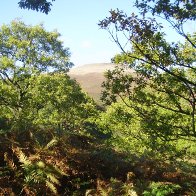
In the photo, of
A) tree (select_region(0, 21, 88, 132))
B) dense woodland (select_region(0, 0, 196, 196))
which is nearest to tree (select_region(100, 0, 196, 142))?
dense woodland (select_region(0, 0, 196, 196))

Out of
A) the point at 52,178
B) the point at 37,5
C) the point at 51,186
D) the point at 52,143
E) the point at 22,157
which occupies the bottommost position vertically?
the point at 51,186

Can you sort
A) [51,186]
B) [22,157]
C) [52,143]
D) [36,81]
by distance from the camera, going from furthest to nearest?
[36,81] < [52,143] < [22,157] < [51,186]

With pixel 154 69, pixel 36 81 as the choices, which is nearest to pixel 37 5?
pixel 154 69

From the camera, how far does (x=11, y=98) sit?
27016 mm

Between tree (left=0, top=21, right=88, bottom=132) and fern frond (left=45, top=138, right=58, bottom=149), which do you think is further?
tree (left=0, top=21, right=88, bottom=132)

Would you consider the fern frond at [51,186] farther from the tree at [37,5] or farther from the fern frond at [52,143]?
the tree at [37,5]

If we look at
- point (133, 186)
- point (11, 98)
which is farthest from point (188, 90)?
point (11, 98)

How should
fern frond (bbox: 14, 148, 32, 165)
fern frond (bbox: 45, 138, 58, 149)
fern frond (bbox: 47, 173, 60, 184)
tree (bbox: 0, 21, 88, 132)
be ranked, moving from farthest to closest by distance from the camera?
tree (bbox: 0, 21, 88, 132), fern frond (bbox: 45, 138, 58, 149), fern frond (bbox: 14, 148, 32, 165), fern frond (bbox: 47, 173, 60, 184)

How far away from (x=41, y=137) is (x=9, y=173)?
183 centimetres

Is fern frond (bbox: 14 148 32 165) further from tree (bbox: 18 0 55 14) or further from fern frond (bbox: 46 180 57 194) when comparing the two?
tree (bbox: 18 0 55 14)

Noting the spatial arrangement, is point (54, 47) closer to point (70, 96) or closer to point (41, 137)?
point (70, 96)

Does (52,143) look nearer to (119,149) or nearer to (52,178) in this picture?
(52,178)

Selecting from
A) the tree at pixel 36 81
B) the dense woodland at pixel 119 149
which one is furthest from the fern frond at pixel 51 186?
Answer: the tree at pixel 36 81

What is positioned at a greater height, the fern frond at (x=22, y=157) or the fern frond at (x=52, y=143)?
the fern frond at (x=52, y=143)
